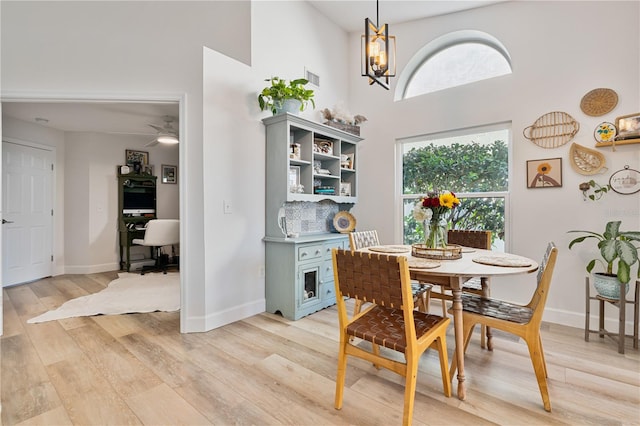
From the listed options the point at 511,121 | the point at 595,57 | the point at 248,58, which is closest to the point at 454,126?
the point at 511,121

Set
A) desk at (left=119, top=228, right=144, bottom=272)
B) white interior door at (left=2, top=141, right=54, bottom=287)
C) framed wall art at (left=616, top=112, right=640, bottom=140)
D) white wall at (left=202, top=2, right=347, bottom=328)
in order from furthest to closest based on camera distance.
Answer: desk at (left=119, top=228, right=144, bottom=272)
white interior door at (left=2, top=141, right=54, bottom=287)
white wall at (left=202, top=2, right=347, bottom=328)
framed wall art at (left=616, top=112, right=640, bottom=140)

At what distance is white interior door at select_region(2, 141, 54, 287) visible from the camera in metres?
4.22

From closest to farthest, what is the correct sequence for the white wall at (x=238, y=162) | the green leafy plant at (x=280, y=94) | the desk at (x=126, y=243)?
the white wall at (x=238, y=162) < the green leafy plant at (x=280, y=94) < the desk at (x=126, y=243)

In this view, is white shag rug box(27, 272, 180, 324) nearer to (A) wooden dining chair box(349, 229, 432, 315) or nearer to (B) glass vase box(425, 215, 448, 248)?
(A) wooden dining chair box(349, 229, 432, 315)

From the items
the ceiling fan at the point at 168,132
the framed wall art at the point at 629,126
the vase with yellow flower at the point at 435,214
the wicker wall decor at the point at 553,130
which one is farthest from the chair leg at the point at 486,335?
the ceiling fan at the point at 168,132

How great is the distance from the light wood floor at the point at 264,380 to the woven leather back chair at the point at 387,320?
0.21 m

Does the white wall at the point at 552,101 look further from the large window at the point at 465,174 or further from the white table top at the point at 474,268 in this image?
the white table top at the point at 474,268

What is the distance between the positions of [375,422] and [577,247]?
254 cm

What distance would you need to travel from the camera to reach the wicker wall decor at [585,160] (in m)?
2.64

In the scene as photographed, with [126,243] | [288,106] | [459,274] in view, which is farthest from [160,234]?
[459,274]

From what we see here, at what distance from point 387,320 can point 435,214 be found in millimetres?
875

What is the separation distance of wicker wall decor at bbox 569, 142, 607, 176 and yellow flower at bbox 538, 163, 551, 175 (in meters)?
0.17

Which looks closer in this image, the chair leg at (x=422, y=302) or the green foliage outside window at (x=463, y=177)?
the chair leg at (x=422, y=302)

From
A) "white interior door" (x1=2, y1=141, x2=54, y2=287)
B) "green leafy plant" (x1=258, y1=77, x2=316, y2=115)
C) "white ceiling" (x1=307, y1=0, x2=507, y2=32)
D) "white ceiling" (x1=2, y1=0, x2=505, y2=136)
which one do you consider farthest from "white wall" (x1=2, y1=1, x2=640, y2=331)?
"white interior door" (x1=2, y1=141, x2=54, y2=287)
